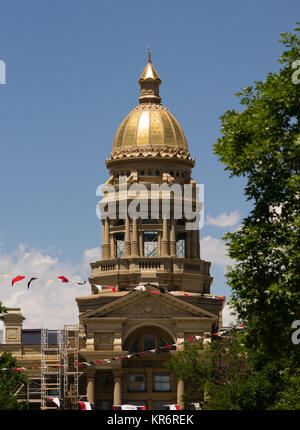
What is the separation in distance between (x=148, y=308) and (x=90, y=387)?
10520mm

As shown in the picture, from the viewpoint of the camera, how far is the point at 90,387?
136375mm

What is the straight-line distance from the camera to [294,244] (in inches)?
2461

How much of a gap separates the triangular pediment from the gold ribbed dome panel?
23.6 meters

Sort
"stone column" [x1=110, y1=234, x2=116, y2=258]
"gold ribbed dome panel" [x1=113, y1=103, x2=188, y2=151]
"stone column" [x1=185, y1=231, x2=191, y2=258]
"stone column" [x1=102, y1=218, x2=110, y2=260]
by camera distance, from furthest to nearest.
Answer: "gold ribbed dome panel" [x1=113, y1=103, x2=188, y2=151] < "stone column" [x1=185, y1=231, x2=191, y2=258] < "stone column" [x1=102, y1=218, x2=110, y2=260] < "stone column" [x1=110, y1=234, x2=116, y2=258]

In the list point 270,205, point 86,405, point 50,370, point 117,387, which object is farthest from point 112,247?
point 270,205

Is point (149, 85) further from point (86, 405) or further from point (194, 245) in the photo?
point (86, 405)

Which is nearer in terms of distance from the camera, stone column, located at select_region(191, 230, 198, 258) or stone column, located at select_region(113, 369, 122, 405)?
stone column, located at select_region(113, 369, 122, 405)

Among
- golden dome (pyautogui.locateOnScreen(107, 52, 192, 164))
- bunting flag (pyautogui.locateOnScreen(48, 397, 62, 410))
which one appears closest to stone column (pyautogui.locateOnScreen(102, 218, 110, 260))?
golden dome (pyautogui.locateOnScreen(107, 52, 192, 164))

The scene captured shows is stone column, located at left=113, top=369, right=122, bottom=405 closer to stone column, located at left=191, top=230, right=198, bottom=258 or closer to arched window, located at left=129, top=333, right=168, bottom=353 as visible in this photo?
arched window, located at left=129, top=333, right=168, bottom=353

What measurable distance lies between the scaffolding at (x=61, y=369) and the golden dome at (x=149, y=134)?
23.9m

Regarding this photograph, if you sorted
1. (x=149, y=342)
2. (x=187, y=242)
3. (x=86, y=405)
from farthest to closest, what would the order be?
(x=187, y=242), (x=149, y=342), (x=86, y=405)

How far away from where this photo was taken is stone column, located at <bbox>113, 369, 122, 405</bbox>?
442ft

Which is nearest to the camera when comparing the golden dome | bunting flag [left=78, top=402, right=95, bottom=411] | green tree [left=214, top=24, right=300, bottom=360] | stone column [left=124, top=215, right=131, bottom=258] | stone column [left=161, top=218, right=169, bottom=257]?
green tree [left=214, top=24, right=300, bottom=360]
